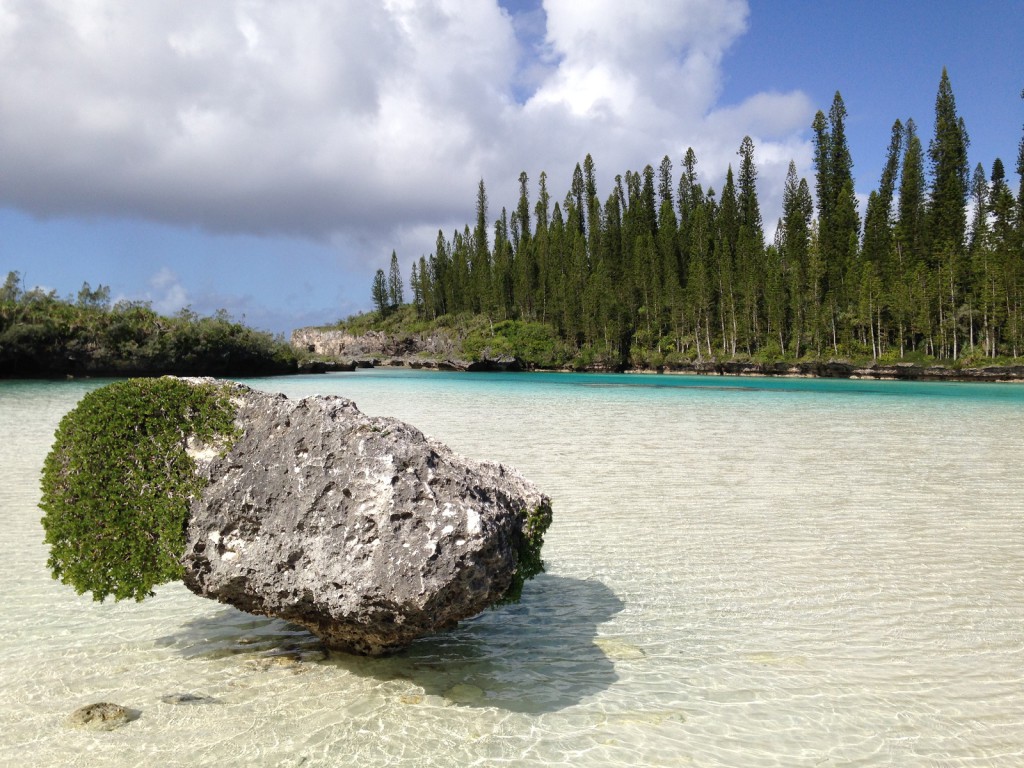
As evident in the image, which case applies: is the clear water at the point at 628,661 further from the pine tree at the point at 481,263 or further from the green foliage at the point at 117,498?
the pine tree at the point at 481,263

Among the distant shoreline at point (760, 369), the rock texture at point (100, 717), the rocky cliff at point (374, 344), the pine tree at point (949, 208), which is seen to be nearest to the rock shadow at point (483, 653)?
the rock texture at point (100, 717)

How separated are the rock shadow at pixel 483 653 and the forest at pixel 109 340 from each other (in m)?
43.7

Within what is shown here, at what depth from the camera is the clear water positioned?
329 cm

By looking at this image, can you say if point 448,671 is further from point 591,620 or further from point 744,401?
point 744,401

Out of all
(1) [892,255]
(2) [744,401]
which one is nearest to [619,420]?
(2) [744,401]

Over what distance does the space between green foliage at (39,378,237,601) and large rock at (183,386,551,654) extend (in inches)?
5.8

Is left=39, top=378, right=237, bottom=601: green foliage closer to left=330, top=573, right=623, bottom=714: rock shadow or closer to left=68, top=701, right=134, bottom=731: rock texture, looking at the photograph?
left=68, top=701, right=134, bottom=731: rock texture

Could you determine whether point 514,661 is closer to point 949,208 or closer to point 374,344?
point 949,208

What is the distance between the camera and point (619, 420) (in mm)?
18922

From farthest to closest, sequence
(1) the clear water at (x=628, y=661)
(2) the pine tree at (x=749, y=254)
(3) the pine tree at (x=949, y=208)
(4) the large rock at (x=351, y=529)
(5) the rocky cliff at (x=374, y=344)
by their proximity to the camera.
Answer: (5) the rocky cliff at (x=374, y=344) → (2) the pine tree at (x=749, y=254) → (3) the pine tree at (x=949, y=208) → (4) the large rock at (x=351, y=529) → (1) the clear water at (x=628, y=661)

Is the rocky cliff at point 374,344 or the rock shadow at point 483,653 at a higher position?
the rocky cliff at point 374,344

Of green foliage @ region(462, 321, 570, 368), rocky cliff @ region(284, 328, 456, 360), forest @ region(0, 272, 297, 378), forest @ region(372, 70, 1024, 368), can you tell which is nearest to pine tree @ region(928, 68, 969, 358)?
forest @ region(372, 70, 1024, 368)

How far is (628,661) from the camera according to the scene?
424 centimetres

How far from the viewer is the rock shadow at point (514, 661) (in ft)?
12.5
